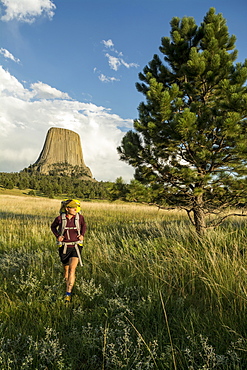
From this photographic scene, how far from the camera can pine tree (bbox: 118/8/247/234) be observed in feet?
14.5

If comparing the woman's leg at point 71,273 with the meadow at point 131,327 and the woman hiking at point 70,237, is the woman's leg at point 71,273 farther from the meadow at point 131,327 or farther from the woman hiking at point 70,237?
the meadow at point 131,327

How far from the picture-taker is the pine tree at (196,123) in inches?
173

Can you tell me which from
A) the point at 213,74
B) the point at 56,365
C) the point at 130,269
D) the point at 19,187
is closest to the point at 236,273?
the point at 130,269

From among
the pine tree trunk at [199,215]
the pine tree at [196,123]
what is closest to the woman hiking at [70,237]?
the pine tree at [196,123]

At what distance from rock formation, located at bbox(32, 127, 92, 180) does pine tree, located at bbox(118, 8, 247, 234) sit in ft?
492

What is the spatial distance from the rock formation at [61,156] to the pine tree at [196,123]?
150 meters

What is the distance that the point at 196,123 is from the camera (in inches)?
186

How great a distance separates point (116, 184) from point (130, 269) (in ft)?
7.26

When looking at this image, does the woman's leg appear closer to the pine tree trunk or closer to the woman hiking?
the woman hiking

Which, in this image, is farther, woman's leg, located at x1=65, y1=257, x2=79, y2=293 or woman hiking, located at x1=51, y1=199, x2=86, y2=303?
woman hiking, located at x1=51, y1=199, x2=86, y2=303

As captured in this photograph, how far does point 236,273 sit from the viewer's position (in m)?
3.16

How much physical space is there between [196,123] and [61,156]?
171m

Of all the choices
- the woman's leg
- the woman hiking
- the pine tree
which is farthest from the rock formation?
the woman's leg

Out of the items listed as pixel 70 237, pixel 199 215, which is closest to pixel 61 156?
pixel 199 215
